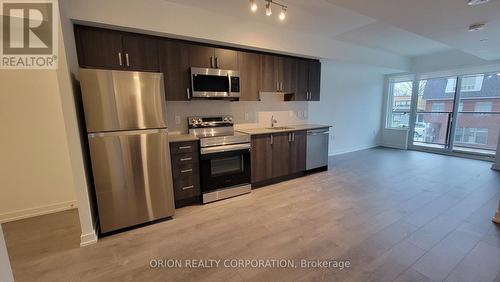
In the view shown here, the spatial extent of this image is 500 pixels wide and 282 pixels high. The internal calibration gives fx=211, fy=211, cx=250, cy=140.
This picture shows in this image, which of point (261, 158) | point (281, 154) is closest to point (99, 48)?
point (261, 158)

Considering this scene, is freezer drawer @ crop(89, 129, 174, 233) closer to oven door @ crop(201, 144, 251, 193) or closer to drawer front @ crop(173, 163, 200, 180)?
drawer front @ crop(173, 163, 200, 180)

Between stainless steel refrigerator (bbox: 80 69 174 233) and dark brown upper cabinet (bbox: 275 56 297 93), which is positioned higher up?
dark brown upper cabinet (bbox: 275 56 297 93)

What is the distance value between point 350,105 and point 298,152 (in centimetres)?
298

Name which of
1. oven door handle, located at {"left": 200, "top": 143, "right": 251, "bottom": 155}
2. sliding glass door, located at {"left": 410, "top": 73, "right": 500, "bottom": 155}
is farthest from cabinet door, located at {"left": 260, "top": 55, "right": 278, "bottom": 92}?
sliding glass door, located at {"left": 410, "top": 73, "right": 500, "bottom": 155}

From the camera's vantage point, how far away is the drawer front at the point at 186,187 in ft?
9.18

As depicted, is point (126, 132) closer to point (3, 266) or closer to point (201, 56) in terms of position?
point (201, 56)

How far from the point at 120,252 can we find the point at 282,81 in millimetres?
3350

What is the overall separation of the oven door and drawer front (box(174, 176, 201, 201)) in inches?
3.4

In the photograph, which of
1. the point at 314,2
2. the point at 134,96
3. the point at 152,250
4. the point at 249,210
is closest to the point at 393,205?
the point at 249,210

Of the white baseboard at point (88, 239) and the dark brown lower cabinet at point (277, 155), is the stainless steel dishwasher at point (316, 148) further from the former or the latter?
the white baseboard at point (88, 239)

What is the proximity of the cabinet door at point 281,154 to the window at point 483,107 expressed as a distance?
499cm

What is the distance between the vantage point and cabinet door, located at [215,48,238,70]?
10.3 feet

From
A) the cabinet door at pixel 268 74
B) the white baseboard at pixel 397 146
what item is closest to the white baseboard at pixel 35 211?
the cabinet door at pixel 268 74

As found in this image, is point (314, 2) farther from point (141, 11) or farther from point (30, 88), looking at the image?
point (30, 88)
